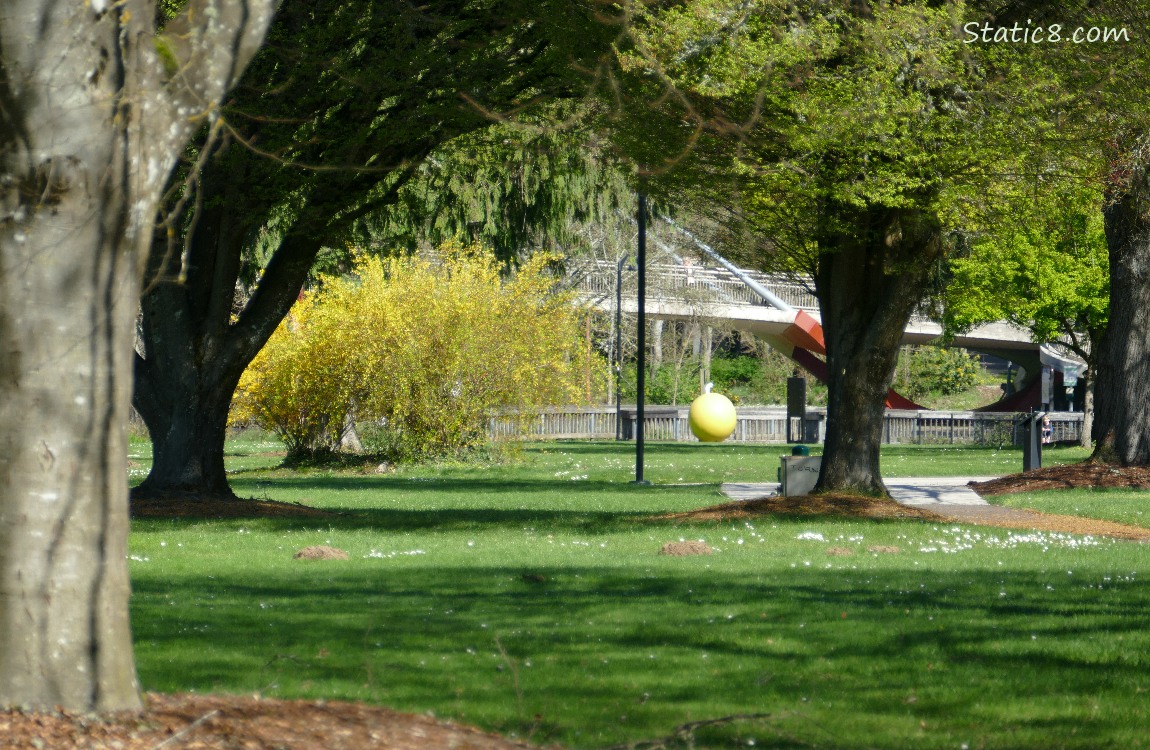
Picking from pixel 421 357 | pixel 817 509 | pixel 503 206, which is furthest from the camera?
pixel 503 206

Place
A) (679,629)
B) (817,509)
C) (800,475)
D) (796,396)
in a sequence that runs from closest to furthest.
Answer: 1. (679,629)
2. (817,509)
3. (800,475)
4. (796,396)

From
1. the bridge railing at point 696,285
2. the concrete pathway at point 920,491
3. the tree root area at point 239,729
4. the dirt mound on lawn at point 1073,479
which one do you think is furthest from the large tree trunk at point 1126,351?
the bridge railing at point 696,285

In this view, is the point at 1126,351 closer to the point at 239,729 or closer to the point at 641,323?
the point at 641,323

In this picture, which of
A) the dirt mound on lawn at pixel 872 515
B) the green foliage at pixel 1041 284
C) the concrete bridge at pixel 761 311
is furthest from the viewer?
the concrete bridge at pixel 761 311

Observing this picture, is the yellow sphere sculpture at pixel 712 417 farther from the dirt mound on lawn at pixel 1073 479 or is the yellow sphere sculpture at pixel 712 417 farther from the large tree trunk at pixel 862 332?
the large tree trunk at pixel 862 332

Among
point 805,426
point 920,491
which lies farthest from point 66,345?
point 805,426

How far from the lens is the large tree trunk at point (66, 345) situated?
4758 mm

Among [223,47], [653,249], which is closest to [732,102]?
[223,47]

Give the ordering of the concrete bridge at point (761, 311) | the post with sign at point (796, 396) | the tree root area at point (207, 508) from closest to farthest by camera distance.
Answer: the tree root area at point (207, 508), the post with sign at point (796, 396), the concrete bridge at point (761, 311)

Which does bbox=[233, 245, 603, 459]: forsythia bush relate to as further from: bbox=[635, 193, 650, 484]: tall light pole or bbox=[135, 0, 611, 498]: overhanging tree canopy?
bbox=[135, 0, 611, 498]: overhanging tree canopy

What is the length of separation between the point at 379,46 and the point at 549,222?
602 inches

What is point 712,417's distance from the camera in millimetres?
32156

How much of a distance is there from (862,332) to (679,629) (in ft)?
33.7

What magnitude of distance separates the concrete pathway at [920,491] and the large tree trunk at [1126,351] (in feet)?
9.17
